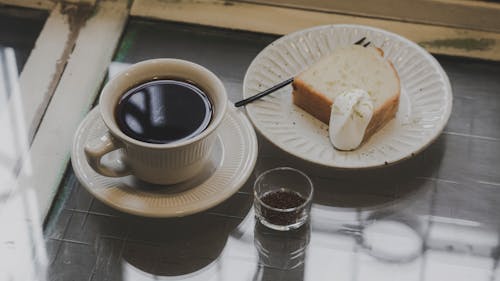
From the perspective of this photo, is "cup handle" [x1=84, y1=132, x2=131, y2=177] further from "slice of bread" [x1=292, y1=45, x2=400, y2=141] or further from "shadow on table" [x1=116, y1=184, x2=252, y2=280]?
"slice of bread" [x1=292, y1=45, x2=400, y2=141]

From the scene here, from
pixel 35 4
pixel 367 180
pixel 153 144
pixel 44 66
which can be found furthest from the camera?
pixel 35 4

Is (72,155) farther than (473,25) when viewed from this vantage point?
No

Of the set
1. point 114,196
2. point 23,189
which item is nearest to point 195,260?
point 114,196

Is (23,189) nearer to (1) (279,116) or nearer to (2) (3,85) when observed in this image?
(2) (3,85)

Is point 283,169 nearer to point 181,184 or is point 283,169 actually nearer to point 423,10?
point 181,184

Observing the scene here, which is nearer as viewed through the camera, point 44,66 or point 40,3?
point 44,66

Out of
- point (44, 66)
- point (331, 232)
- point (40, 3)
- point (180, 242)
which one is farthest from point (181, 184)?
point (40, 3)

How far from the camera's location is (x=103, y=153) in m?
0.90

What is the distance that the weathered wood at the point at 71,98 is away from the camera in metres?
1.01

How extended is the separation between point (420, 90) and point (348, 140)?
17 centimetres

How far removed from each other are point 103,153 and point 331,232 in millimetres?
300

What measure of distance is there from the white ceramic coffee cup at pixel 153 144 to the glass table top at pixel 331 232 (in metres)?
0.07

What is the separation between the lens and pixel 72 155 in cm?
97

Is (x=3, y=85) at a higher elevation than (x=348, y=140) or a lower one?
lower
